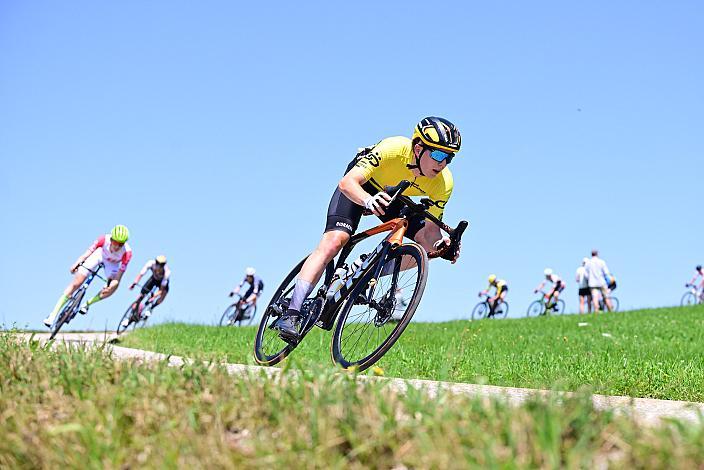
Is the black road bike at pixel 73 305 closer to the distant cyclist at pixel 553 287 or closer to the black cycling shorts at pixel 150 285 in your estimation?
the black cycling shorts at pixel 150 285

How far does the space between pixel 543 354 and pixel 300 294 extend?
15.6 ft

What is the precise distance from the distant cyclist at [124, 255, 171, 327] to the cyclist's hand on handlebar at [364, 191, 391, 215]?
53.1ft

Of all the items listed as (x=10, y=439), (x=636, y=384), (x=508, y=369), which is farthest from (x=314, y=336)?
(x=10, y=439)

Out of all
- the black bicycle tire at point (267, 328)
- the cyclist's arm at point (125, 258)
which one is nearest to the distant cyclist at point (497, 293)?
the cyclist's arm at point (125, 258)

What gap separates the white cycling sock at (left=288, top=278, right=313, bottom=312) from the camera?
6.32 meters

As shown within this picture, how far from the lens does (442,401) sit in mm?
3223

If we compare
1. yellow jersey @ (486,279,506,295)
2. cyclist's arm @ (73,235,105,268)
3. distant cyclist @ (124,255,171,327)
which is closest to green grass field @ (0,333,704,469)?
cyclist's arm @ (73,235,105,268)

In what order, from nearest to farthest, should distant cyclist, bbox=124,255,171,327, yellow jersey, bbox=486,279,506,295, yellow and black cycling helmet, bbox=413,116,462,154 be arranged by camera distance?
yellow and black cycling helmet, bbox=413,116,462,154 → distant cyclist, bbox=124,255,171,327 → yellow jersey, bbox=486,279,506,295

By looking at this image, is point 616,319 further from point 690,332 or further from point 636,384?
point 636,384

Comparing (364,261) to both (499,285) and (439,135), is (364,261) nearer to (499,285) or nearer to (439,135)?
(439,135)

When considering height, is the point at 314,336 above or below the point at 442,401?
above

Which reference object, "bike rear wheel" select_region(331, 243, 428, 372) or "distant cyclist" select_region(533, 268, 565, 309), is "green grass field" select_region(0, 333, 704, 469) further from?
"distant cyclist" select_region(533, 268, 565, 309)

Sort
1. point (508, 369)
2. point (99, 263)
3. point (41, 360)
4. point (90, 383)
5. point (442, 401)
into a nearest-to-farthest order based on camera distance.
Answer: point (442, 401) → point (90, 383) → point (41, 360) → point (508, 369) → point (99, 263)

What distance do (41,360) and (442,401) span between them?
261cm
